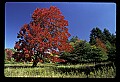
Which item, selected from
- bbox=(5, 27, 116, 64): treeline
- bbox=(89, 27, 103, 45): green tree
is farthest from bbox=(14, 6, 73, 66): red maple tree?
bbox=(89, 27, 103, 45): green tree

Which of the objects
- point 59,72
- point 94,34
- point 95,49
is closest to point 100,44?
point 95,49

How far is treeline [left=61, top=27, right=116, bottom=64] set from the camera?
17.3 feet

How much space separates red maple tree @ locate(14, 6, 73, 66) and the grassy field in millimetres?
370

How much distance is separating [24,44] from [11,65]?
0.62m

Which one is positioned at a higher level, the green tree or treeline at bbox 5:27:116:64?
the green tree

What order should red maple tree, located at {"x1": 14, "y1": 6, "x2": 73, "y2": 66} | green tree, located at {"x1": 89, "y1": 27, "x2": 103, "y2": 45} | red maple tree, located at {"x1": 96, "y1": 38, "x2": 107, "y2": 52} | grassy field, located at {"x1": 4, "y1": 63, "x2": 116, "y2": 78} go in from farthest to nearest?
1. red maple tree, located at {"x1": 96, "y1": 38, "x2": 107, "y2": 52}
2. red maple tree, located at {"x1": 14, "y1": 6, "x2": 73, "y2": 66}
3. green tree, located at {"x1": 89, "y1": 27, "x2": 103, "y2": 45}
4. grassy field, located at {"x1": 4, "y1": 63, "x2": 116, "y2": 78}

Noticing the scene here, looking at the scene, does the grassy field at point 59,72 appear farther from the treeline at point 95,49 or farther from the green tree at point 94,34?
the green tree at point 94,34

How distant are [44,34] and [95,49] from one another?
137cm

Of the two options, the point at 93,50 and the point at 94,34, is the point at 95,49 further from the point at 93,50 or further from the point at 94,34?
the point at 94,34

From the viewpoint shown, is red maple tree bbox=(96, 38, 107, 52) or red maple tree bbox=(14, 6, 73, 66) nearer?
red maple tree bbox=(14, 6, 73, 66)

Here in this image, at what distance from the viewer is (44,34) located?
204 inches

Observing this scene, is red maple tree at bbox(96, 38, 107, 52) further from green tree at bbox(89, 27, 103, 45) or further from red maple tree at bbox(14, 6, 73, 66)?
red maple tree at bbox(14, 6, 73, 66)

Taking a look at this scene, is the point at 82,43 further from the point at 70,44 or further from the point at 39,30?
the point at 39,30
